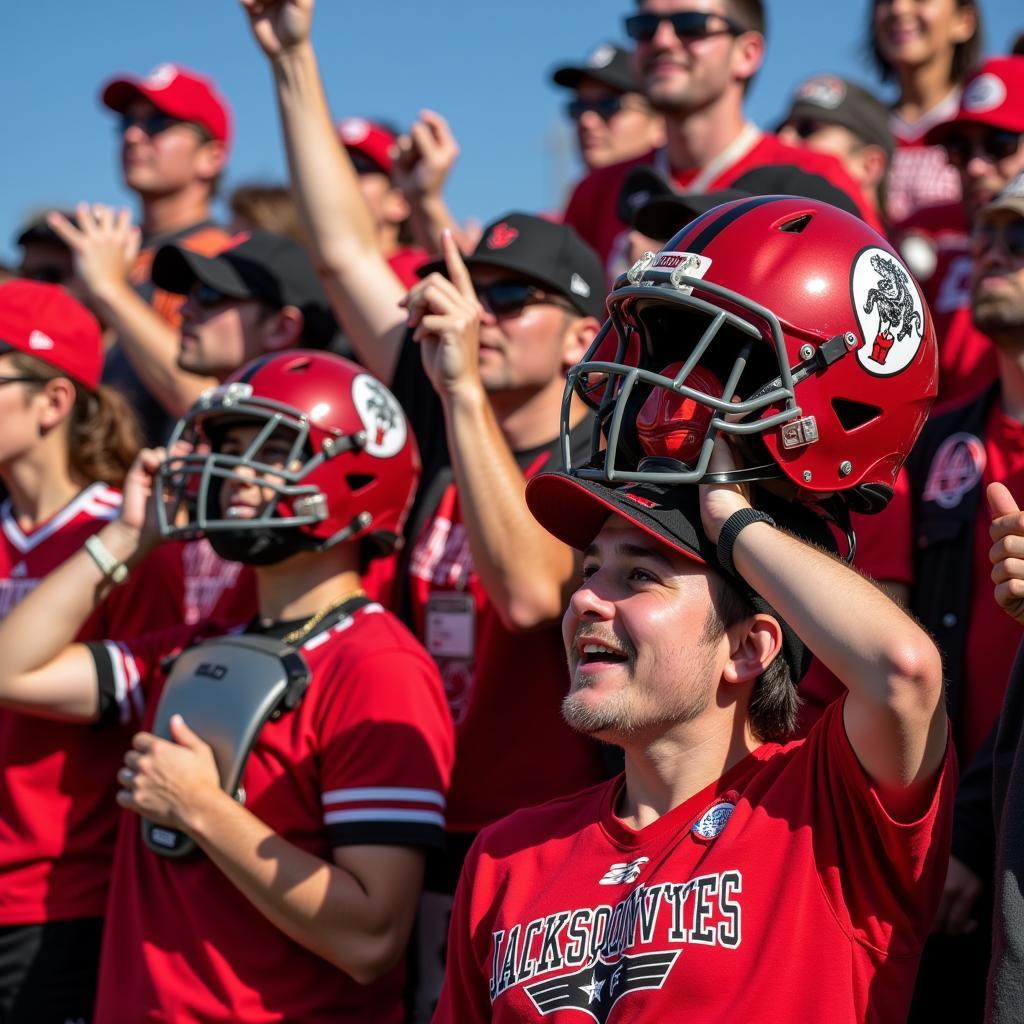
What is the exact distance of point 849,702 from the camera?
2525 mm

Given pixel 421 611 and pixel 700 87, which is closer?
pixel 421 611

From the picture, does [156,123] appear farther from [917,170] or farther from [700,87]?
[917,170]

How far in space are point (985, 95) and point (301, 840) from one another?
356 cm

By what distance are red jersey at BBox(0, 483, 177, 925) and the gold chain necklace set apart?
2.48ft

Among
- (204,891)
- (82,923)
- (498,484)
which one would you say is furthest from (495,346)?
(82,923)

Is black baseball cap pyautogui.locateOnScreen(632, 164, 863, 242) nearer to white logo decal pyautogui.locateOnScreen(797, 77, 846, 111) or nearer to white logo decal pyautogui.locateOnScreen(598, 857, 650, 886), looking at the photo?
white logo decal pyautogui.locateOnScreen(598, 857, 650, 886)

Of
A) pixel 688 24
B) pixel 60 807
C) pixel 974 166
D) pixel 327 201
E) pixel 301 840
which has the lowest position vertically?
pixel 60 807

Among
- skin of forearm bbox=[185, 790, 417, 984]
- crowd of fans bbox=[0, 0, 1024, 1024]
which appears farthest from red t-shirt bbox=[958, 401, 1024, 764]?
skin of forearm bbox=[185, 790, 417, 984]

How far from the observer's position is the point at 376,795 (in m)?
3.62

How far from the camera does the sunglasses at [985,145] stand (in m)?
5.35

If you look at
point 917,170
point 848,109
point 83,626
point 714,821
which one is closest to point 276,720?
point 83,626

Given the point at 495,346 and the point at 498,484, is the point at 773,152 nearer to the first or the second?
the point at 495,346

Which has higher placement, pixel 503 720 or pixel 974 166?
pixel 974 166

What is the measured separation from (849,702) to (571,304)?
221 cm
